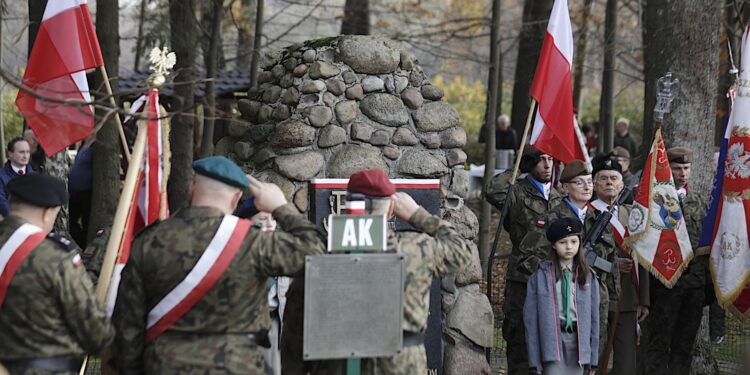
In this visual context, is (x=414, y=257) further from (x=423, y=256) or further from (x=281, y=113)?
(x=281, y=113)

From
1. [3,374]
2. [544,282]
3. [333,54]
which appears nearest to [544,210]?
[544,282]

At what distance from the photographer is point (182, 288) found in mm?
4906

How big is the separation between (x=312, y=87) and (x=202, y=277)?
11.6ft

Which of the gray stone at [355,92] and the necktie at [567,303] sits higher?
the gray stone at [355,92]

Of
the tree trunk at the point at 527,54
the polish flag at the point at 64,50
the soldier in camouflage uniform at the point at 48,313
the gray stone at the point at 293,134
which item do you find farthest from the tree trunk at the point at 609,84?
the soldier in camouflage uniform at the point at 48,313

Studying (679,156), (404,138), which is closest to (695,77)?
(679,156)

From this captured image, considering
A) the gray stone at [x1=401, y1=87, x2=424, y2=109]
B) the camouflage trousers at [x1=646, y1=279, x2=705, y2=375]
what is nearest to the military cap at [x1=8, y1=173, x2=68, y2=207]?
the gray stone at [x1=401, y1=87, x2=424, y2=109]

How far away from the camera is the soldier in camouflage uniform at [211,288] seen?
494 centimetres

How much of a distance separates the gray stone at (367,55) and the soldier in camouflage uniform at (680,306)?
7.96ft

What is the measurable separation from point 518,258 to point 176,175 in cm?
630

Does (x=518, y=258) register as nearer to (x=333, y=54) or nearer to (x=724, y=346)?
(x=333, y=54)

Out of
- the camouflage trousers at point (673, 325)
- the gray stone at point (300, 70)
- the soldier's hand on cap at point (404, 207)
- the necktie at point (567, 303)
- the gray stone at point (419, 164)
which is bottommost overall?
the camouflage trousers at point (673, 325)

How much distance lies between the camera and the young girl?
6965 millimetres

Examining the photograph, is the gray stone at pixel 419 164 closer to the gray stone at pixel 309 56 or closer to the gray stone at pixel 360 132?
the gray stone at pixel 360 132
